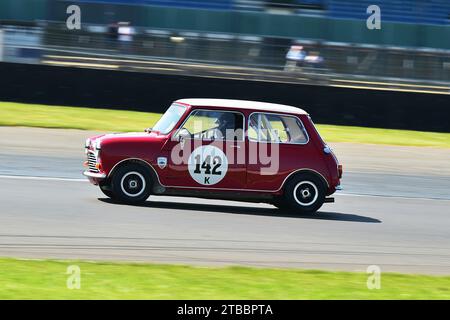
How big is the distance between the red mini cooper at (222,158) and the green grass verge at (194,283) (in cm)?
280

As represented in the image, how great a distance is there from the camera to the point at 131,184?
10.5m

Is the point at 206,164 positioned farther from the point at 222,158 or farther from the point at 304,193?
the point at 304,193

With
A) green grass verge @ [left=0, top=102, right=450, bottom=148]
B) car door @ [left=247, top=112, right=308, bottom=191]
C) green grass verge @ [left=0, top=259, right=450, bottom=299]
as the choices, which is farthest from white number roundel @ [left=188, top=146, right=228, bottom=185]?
green grass verge @ [left=0, top=102, right=450, bottom=148]

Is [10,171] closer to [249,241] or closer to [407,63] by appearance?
[249,241]

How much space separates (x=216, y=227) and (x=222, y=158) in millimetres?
1113

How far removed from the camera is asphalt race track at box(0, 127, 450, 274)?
849 centimetres

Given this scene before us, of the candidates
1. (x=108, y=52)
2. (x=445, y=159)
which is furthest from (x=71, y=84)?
(x=445, y=159)

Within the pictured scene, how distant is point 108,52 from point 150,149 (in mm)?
11671

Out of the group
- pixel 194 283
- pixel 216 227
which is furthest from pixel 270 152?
pixel 194 283

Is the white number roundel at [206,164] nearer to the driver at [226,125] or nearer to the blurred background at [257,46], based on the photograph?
the driver at [226,125]

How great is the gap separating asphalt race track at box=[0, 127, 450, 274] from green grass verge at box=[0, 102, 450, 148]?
368 cm

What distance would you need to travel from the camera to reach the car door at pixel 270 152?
10.7 m

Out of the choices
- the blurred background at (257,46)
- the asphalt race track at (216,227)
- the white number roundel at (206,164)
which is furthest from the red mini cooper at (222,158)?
the blurred background at (257,46)

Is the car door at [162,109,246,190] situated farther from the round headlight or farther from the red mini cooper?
the round headlight
